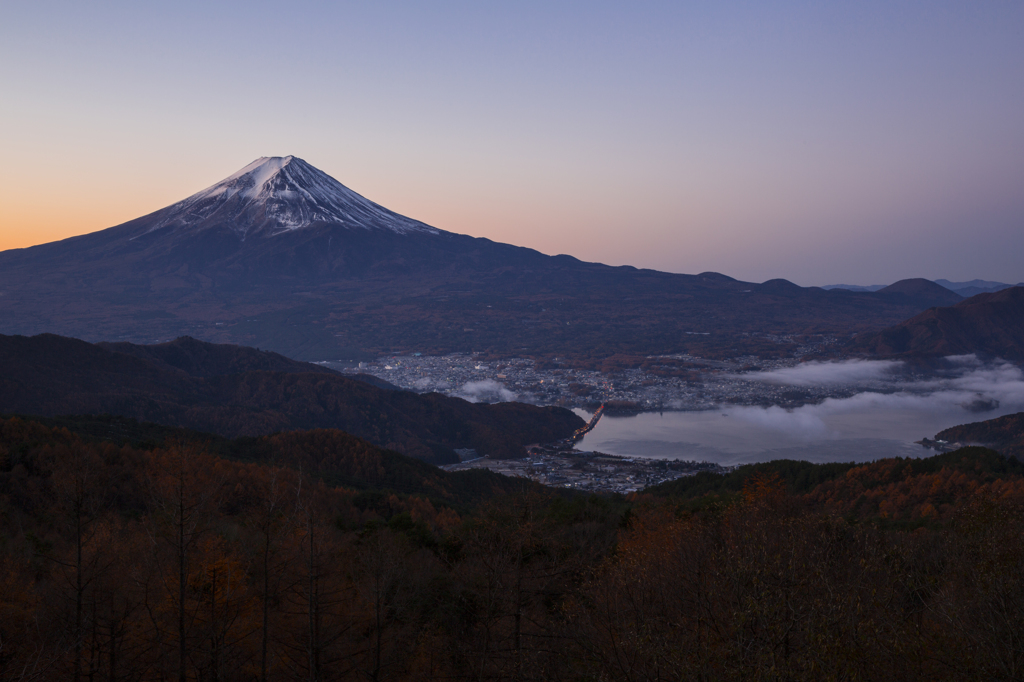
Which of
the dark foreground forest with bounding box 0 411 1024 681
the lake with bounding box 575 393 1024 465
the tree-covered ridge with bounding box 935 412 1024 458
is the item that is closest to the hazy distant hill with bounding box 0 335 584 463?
the lake with bounding box 575 393 1024 465

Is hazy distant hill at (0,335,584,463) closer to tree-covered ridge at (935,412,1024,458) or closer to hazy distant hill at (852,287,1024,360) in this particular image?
tree-covered ridge at (935,412,1024,458)

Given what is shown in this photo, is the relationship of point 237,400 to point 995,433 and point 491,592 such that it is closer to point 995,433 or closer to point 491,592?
point 491,592

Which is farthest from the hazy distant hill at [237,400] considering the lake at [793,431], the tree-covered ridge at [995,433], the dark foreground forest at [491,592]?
the tree-covered ridge at [995,433]

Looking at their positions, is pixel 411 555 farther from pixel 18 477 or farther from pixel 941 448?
pixel 941 448

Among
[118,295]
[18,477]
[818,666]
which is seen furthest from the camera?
[118,295]

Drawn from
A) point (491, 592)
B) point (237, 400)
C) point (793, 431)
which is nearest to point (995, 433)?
point (793, 431)

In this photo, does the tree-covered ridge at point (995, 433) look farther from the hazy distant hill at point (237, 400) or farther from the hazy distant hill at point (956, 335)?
the hazy distant hill at point (956, 335)

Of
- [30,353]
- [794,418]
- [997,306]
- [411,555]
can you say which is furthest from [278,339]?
[997,306]
